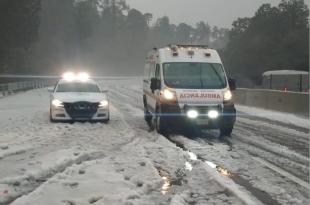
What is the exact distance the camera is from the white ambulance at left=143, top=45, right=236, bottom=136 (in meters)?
14.2

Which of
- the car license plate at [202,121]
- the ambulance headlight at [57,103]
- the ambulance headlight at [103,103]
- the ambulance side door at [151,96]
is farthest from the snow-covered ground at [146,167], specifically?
the ambulance headlight at [103,103]

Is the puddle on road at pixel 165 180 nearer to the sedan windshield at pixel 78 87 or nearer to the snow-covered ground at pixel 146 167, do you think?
the snow-covered ground at pixel 146 167

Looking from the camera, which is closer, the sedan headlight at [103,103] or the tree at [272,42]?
the sedan headlight at [103,103]

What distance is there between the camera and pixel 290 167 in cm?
984

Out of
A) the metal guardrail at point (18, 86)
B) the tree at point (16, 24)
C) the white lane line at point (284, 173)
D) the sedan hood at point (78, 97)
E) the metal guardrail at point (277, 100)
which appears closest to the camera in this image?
the white lane line at point (284, 173)

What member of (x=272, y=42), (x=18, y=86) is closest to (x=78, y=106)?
(x=18, y=86)

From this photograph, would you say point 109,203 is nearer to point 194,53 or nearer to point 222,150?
point 222,150

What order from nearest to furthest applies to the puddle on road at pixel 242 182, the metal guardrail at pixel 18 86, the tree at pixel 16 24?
the puddle on road at pixel 242 182
the metal guardrail at pixel 18 86
the tree at pixel 16 24

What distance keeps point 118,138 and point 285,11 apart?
244ft

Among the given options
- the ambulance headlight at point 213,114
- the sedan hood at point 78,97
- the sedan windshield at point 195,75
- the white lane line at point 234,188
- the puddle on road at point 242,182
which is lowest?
the puddle on road at point 242,182

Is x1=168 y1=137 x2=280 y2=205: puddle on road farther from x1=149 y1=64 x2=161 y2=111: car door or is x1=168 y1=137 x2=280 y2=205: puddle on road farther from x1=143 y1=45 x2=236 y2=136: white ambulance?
x1=149 y1=64 x2=161 y2=111: car door

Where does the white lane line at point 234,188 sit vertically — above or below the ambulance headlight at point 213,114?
below

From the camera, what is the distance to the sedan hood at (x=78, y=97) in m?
16.8

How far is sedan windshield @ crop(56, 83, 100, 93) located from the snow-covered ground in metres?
3.46
